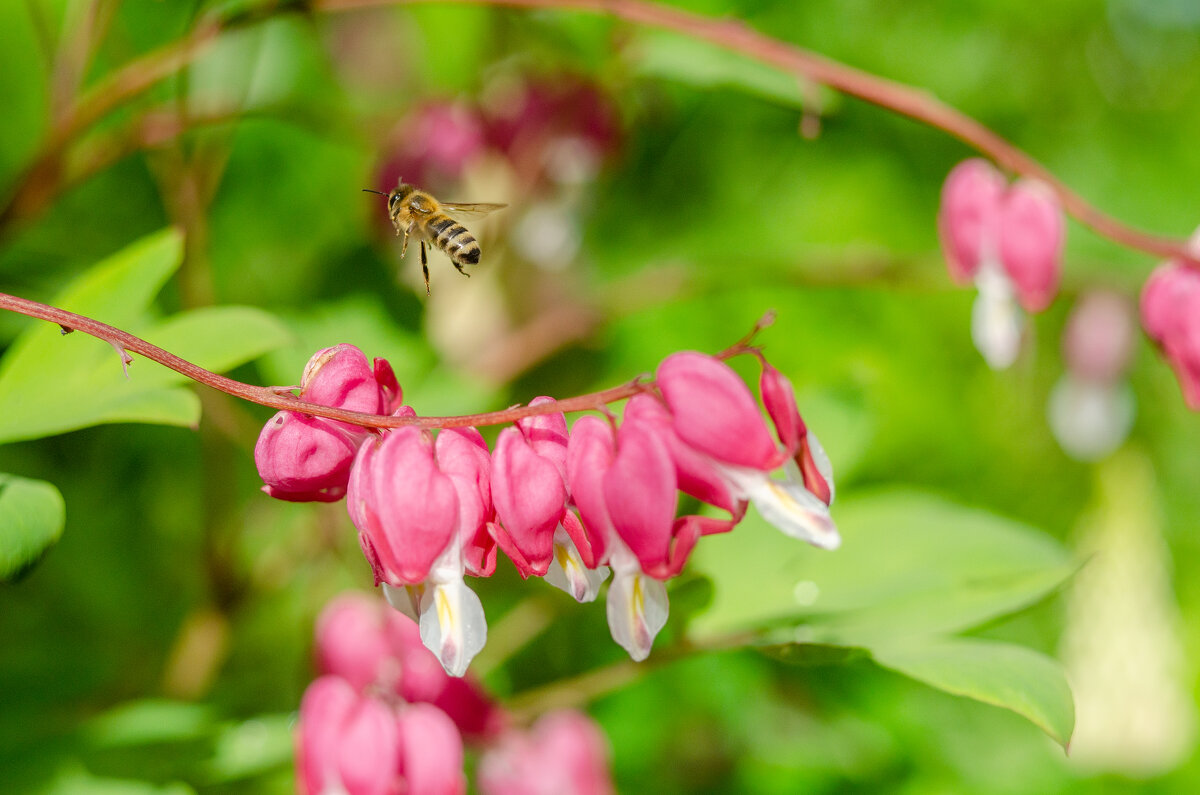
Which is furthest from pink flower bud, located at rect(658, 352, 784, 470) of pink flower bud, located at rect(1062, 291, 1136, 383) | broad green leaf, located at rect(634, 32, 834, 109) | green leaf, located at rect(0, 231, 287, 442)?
pink flower bud, located at rect(1062, 291, 1136, 383)

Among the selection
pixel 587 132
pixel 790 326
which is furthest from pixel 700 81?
pixel 790 326

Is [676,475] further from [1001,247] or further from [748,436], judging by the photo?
[1001,247]

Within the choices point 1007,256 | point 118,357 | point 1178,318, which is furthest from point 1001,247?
A: point 118,357

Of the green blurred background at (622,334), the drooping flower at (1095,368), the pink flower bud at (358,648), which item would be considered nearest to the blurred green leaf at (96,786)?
the green blurred background at (622,334)

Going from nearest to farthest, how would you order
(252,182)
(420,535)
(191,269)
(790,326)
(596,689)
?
(420,535) → (596,689) → (191,269) → (252,182) → (790,326)

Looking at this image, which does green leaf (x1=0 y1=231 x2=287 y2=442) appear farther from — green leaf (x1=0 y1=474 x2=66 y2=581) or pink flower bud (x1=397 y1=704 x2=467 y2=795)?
pink flower bud (x1=397 y1=704 x2=467 y2=795)

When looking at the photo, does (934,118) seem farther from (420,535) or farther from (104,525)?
(104,525)
